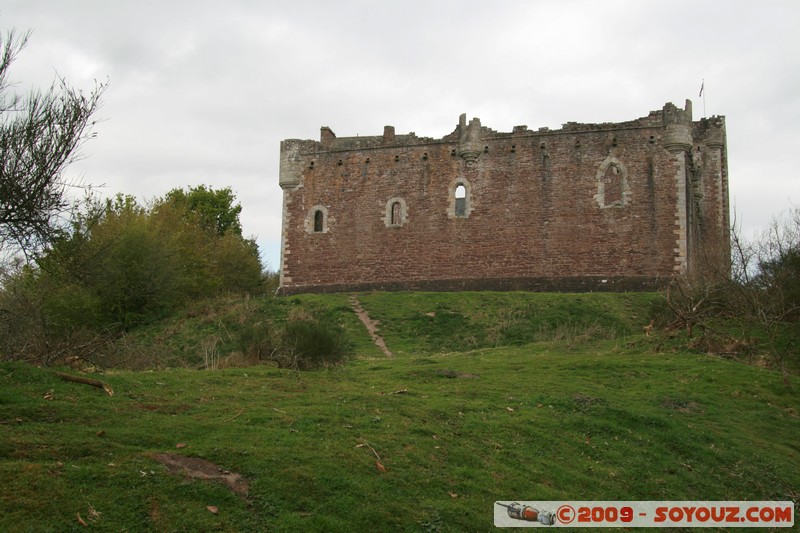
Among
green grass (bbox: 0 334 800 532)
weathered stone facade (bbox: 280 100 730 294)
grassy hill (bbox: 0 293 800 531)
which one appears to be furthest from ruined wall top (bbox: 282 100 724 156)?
green grass (bbox: 0 334 800 532)

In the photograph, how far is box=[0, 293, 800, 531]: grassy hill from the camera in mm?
7477

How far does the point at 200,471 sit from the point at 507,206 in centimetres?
2516

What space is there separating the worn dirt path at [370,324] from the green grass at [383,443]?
7.42 m

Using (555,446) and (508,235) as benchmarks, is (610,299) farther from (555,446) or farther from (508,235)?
(555,446)

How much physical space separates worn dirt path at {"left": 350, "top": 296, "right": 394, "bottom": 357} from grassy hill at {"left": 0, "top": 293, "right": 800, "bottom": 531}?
5.39m

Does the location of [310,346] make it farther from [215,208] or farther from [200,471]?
[215,208]

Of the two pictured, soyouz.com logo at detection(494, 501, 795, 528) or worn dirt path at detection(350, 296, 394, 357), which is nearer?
soyouz.com logo at detection(494, 501, 795, 528)

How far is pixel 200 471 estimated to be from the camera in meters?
8.02

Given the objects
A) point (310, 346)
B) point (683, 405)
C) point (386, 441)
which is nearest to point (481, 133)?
point (310, 346)

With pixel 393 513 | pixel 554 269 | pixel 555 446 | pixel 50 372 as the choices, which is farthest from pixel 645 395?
pixel 554 269

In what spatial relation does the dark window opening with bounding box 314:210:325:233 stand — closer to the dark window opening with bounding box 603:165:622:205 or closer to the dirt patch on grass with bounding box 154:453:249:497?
the dark window opening with bounding box 603:165:622:205

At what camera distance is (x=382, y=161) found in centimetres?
3400

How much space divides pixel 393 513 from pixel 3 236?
244 inches

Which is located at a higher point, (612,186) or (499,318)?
(612,186)
